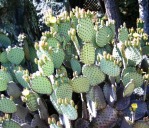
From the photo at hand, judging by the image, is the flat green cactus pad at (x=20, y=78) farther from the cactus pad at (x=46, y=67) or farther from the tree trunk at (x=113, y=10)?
the tree trunk at (x=113, y=10)

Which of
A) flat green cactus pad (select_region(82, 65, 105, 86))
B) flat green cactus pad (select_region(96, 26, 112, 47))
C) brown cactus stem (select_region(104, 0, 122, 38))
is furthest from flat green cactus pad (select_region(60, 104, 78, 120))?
brown cactus stem (select_region(104, 0, 122, 38))

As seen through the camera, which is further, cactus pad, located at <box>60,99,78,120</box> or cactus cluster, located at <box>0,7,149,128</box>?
cactus cluster, located at <box>0,7,149,128</box>

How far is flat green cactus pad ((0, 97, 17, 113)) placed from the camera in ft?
9.99

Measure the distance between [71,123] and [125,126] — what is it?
17.5 inches

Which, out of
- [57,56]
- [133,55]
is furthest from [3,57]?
[133,55]

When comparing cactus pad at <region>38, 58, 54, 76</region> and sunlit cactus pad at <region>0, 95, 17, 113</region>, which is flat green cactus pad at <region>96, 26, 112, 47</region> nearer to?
cactus pad at <region>38, 58, 54, 76</region>

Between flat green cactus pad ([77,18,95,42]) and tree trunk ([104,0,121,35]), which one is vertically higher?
flat green cactus pad ([77,18,95,42])

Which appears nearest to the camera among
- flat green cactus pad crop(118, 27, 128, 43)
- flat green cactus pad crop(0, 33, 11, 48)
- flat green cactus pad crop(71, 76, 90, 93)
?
flat green cactus pad crop(71, 76, 90, 93)

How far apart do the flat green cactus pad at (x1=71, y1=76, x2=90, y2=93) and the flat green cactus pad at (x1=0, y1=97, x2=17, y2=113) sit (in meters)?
0.53

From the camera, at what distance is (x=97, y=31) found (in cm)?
319

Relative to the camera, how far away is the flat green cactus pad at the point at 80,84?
298 cm

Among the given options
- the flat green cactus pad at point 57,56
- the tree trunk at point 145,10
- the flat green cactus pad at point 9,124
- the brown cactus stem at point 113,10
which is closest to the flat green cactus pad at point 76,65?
the flat green cactus pad at point 57,56

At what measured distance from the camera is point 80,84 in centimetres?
299

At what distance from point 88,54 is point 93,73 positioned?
0.16 m
